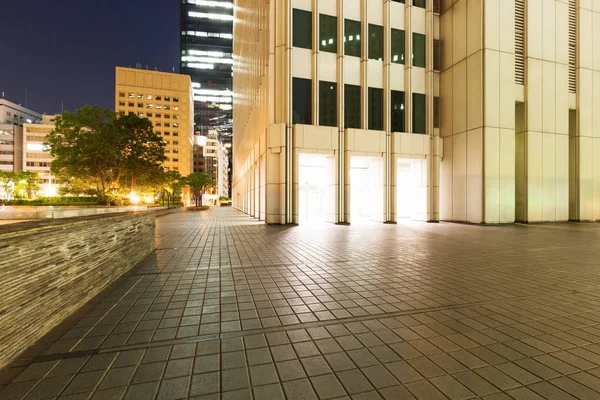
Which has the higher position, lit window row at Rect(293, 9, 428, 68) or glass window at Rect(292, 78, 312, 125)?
lit window row at Rect(293, 9, 428, 68)

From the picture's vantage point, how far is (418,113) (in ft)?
72.9

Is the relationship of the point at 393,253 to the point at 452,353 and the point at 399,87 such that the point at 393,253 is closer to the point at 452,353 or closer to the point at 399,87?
the point at 452,353

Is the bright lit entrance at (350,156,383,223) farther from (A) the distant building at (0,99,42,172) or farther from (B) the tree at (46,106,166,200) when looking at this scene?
(A) the distant building at (0,99,42,172)

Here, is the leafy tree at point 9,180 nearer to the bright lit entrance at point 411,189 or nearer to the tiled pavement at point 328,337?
the bright lit entrance at point 411,189

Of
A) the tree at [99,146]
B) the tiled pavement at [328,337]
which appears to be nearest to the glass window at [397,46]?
the tiled pavement at [328,337]

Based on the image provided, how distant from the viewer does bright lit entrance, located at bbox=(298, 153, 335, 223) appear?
2127cm

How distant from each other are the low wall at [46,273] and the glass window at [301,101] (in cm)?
1497

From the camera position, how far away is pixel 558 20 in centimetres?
2145

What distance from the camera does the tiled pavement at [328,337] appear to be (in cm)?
271

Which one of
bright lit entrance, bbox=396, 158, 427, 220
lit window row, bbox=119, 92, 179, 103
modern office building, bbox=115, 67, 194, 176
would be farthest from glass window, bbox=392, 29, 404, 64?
lit window row, bbox=119, 92, 179, 103

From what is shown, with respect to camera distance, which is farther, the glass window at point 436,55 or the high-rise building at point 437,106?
the glass window at point 436,55

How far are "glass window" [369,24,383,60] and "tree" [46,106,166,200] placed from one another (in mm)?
20352

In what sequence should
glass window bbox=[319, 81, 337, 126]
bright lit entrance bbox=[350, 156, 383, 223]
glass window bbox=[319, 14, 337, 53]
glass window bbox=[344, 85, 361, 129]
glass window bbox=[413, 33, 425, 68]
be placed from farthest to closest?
glass window bbox=[413, 33, 425, 68]
bright lit entrance bbox=[350, 156, 383, 223]
glass window bbox=[344, 85, 361, 129]
glass window bbox=[319, 14, 337, 53]
glass window bbox=[319, 81, 337, 126]

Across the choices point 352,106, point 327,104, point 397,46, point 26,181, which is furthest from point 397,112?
point 26,181
